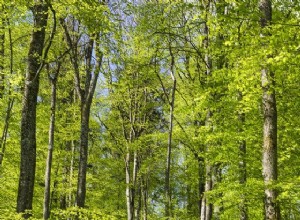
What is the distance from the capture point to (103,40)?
11.5 metres

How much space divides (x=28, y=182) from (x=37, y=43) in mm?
3284

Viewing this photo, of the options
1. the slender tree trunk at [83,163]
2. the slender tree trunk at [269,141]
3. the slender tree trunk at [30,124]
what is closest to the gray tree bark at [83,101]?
the slender tree trunk at [83,163]

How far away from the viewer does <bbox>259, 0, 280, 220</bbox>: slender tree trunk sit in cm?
738

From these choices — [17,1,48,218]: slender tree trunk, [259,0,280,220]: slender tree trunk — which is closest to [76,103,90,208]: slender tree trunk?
[17,1,48,218]: slender tree trunk

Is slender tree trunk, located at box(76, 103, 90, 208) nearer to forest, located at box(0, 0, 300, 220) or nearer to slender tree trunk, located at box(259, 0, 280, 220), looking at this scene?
forest, located at box(0, 0, 300, 220)

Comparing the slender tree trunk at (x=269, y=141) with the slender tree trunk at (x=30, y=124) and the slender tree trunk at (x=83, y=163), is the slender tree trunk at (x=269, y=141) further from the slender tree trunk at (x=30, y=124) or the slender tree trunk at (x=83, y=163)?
the slender tree trunk at (x=83, y=163)

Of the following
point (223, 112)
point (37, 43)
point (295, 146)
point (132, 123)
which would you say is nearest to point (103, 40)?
point (37, 43)

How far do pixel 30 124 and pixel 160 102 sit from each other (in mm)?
14998

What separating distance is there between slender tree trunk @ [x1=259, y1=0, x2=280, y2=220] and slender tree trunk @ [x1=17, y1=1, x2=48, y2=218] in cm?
508

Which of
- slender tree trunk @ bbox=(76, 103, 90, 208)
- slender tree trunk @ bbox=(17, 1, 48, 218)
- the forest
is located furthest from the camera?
slender tree trunk @ bbox=(76, 103, 90, 208)

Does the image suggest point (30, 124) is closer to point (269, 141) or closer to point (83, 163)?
point (83, 163)

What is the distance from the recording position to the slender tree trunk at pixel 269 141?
738 centimetres

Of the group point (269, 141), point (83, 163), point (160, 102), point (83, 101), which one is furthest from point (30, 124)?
point (160, 102)

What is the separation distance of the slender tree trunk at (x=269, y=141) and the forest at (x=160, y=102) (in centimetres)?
2
